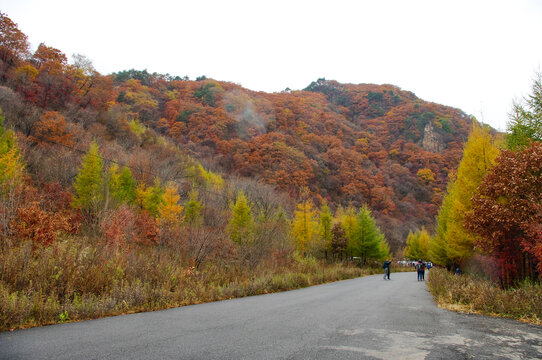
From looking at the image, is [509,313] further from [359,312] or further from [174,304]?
[174,304]

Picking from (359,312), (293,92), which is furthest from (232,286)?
(293,92)

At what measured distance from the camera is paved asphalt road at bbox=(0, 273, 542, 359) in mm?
4602

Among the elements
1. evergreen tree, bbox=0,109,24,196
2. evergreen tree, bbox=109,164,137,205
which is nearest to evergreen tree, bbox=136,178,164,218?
evergreen tree, bbox=109,164,137,205

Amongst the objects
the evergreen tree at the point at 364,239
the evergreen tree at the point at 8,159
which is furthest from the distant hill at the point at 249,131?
the evergreen tree at the point at 364,239

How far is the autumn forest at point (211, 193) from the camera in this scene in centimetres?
957

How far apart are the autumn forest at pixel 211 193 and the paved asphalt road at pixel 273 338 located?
143 centimetres

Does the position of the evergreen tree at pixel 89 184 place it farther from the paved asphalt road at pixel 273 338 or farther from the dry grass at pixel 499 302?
the dry grass at pixel 499 302

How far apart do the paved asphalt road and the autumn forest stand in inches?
56.4

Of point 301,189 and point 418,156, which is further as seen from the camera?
point 418,156

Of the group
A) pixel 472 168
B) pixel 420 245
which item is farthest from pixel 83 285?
pixel 420 245

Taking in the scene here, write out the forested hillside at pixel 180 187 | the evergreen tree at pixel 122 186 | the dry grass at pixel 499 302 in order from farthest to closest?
the evergreen tree at pixel 122 186
the forested hillside at pixel 180 187
the dry grass at pixel 499 302

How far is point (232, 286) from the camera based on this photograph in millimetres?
13211

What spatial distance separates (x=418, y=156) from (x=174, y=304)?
112458 millimetres

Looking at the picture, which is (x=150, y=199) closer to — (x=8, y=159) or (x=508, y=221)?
(x=8, y=159)
